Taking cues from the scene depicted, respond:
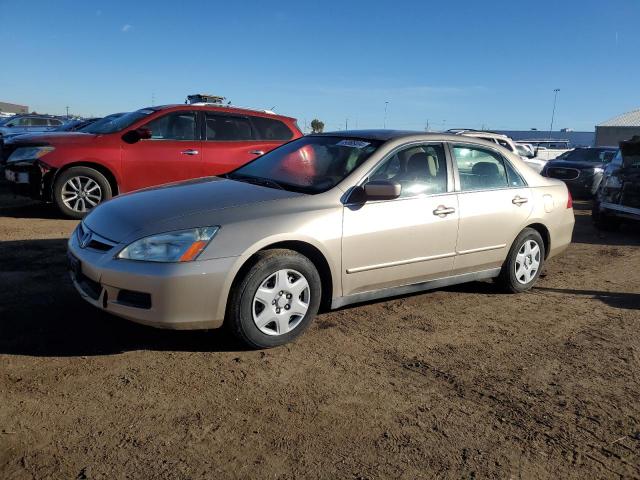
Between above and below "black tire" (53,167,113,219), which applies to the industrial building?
above

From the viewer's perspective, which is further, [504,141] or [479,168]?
[504,141]

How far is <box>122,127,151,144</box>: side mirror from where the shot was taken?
7.89m

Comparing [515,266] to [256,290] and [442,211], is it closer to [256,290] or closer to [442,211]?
[442,211]

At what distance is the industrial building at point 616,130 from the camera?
51781 millimetres

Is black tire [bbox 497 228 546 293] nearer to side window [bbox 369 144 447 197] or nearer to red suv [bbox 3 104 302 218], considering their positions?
side window [bbox 369 144 447 197]

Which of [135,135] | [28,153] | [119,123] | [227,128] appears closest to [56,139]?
[28,153]

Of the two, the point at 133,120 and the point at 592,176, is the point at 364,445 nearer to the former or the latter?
the point at 133,120

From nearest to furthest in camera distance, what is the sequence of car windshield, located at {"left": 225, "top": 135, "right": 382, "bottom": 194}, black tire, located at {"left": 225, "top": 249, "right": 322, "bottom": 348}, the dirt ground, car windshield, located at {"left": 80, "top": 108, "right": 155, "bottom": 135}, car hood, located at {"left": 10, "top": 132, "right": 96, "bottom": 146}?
the dirt ground, black tire, located at {"left": 225, "top": 249, "right": 322, "bottom": 348}, car windshield, located at {"left": 225, "top": 135, "right": 382, "bottom": 194}, car hood, located at {"left": 10, "top": 132, "right": 96, "bottom": 146}, car windshield, located at {"left": 80, "top": 108, "right": 155, "bottom": 135}

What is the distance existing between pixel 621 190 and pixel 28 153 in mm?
9027

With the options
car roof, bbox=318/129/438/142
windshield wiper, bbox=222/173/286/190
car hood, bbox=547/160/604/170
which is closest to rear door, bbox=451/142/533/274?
car roof, bbox=318/129/438/142

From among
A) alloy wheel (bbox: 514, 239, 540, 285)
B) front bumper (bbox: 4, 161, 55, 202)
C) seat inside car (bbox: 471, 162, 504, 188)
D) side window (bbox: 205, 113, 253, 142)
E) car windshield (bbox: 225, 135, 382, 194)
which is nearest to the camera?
car windshield (bbox: 225, 135, 382, 194)

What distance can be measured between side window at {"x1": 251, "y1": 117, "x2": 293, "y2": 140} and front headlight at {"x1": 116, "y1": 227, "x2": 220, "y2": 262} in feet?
18.6

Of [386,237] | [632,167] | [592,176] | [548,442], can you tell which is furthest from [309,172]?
[592,176]

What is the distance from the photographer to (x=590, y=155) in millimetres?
A: 16094
